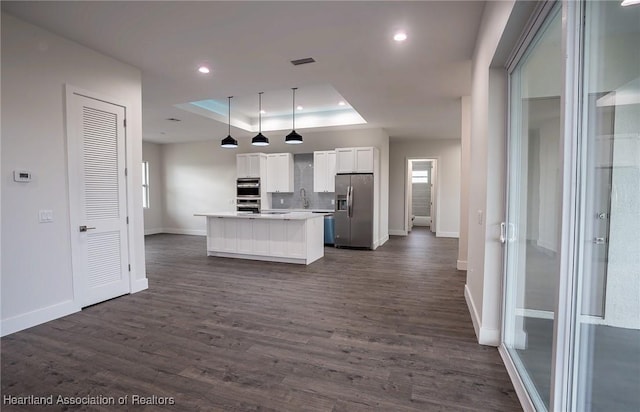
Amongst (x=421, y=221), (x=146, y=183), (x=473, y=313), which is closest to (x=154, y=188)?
(x=146, y=183)

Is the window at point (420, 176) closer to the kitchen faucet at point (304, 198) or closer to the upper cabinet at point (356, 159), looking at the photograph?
the kitchen faucet at point (304, 198)

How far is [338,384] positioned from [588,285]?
1546mm

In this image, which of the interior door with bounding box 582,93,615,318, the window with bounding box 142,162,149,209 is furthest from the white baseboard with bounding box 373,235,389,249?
the window with bounding box 142,162,149,209

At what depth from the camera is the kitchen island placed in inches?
217

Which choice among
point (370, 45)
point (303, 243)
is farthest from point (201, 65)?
point (303, 243)

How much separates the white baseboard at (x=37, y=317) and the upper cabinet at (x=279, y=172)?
5.46 m

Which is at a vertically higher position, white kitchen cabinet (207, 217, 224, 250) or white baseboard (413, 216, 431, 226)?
white kitchen cabinet (207, 217, 224, 250)

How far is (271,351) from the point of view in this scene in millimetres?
2496

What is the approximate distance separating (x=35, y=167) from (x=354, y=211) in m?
5.51

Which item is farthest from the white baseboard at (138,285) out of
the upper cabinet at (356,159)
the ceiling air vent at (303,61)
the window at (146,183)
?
the window at (146,183)

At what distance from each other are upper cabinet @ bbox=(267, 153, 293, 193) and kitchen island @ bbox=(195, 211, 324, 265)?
97.2 inches

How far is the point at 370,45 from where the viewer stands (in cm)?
335

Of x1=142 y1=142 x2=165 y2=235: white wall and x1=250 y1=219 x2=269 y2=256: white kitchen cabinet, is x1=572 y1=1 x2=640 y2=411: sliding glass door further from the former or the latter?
x1=142 y1=142 x2=165 y2=235: white wall

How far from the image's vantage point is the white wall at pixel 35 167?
2.81m
